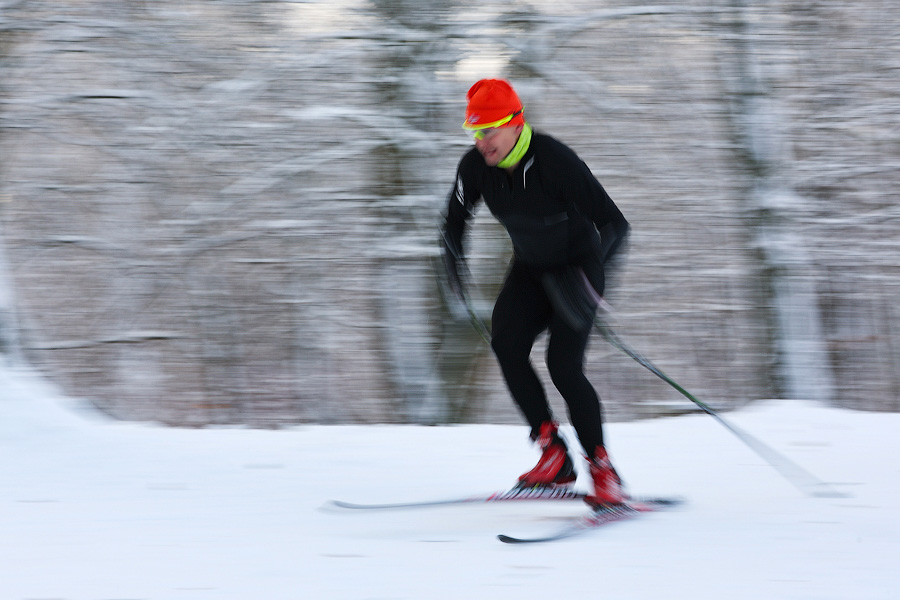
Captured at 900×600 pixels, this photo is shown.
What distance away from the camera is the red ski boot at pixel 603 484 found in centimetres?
279

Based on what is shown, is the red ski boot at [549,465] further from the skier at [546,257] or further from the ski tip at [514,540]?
the ski tip at [514,540]

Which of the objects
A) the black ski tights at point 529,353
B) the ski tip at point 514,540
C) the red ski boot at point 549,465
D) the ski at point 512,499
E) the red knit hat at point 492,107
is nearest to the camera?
the ski tip at point 514,540

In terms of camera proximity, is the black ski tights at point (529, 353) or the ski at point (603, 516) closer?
the ski at point (603, 516)

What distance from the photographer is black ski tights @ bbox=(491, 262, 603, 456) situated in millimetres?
2855

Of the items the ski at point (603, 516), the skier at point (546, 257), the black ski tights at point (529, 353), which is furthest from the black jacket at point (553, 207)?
the ski at point (603, 516)

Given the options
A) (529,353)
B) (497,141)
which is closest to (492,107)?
(497,141)

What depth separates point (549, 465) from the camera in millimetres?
3070

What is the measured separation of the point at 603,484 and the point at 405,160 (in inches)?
142

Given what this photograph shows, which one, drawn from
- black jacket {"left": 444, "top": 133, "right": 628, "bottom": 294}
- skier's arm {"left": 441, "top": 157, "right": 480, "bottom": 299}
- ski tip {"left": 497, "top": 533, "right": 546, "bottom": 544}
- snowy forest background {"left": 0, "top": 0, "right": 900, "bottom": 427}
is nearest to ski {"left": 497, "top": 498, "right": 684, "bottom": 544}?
ski tip {"left": 497, "top": 533, "right": 546, "bottom": 544}

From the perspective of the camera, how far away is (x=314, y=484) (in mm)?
3330

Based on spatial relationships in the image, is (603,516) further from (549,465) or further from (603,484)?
(549,465)

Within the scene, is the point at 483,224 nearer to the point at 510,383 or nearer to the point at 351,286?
the point at 351,286

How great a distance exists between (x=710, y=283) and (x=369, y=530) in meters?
4.59

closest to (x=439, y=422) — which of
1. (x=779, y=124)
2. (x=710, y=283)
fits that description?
(x=710, y=283)
